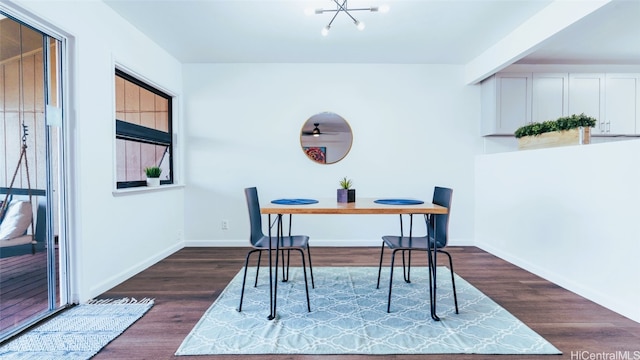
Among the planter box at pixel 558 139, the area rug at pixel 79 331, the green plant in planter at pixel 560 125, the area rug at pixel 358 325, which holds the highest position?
the green plant in planter at pixel 560 125

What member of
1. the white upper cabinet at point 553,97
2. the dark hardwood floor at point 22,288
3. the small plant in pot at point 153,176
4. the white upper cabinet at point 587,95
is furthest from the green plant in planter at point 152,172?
the white upper cabinet at point 587,95

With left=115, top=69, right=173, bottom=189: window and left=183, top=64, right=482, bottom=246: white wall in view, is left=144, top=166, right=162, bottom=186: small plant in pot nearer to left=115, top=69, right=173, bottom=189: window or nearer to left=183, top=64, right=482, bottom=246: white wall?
left=115, top=69, right=173, bottom=189: window

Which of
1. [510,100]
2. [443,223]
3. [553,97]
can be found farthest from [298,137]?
[553,97]

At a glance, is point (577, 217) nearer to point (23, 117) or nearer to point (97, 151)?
point (97, 151)

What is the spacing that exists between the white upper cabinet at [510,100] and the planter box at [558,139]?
0.54m

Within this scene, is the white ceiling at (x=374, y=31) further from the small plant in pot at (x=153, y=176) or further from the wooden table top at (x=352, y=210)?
the wooden table top at (x=352, y=210)

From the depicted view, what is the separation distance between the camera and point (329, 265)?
3.30 meters

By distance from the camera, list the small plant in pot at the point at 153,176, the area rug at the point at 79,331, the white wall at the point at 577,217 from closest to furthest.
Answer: the area rug at the point at 79,331 < the white wall at the point at 577,217 < the small plant in pot at the point at 153,176

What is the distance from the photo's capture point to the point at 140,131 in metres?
3.27

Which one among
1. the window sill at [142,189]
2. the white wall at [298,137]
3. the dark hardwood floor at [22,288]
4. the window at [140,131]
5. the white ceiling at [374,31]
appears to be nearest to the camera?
the dark hardwood floor at [22,288]

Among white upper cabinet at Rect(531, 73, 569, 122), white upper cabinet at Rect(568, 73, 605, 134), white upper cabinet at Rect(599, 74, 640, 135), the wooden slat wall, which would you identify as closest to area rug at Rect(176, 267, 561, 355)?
the wooden slat wall

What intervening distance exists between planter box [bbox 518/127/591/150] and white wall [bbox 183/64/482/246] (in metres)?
0.83

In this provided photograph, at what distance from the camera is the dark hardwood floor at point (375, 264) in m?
1.72

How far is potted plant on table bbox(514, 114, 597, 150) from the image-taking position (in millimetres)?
2748
